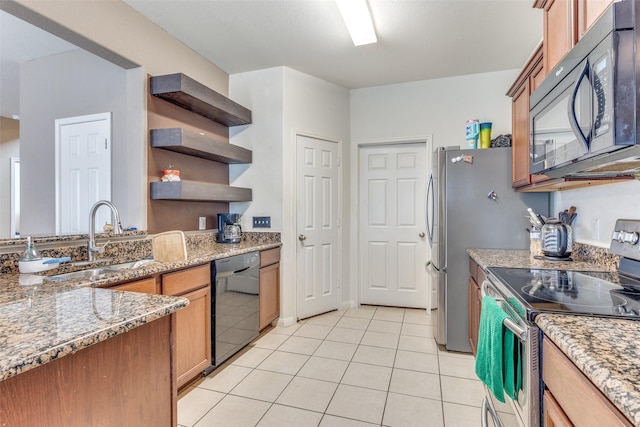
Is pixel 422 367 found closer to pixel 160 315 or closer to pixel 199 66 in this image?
pixel 160 315

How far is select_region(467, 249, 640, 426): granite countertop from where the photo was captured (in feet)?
1.93

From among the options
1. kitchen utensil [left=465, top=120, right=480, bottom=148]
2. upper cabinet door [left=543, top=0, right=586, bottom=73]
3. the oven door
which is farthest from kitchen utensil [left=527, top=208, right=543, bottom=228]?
the oven door

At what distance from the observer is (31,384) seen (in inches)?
29.2

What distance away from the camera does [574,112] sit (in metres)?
1.11

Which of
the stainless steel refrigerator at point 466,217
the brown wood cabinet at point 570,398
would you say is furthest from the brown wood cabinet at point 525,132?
the brown wood cabinet at point 570,398

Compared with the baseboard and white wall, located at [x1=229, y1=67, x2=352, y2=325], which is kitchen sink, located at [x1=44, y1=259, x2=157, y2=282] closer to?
white wall, located at [x1=229, y1=67, x2=352, y2=325]

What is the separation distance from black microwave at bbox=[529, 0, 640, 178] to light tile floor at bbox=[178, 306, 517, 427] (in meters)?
1.02

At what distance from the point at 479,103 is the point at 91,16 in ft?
11.4

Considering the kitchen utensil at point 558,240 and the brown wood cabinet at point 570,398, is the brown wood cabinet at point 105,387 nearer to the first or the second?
the brown wood cabinet at point 570,398

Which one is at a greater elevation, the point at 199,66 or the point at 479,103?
the point at 199,66

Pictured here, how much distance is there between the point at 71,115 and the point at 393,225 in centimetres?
344

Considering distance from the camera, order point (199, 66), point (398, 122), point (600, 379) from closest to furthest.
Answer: point (600, 379) → point (199, 66) → point (398, 122)

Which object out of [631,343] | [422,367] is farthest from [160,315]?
[422,367]

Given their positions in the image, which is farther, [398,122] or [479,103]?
[398,122]
